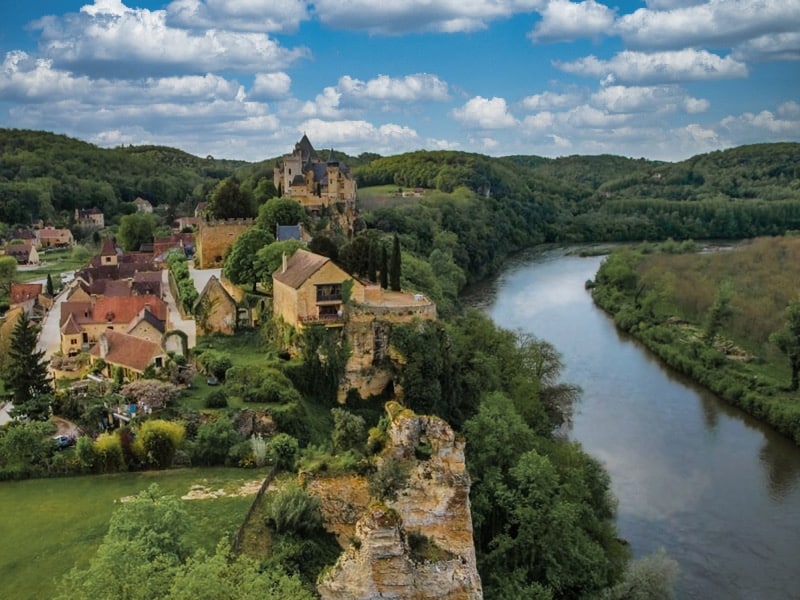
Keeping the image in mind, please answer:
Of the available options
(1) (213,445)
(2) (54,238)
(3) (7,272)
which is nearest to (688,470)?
(1) (213,445)

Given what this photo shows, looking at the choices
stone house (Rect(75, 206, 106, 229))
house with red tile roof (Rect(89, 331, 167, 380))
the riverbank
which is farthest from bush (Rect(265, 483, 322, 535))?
stone house (Rect(75, 206, 106, 229))

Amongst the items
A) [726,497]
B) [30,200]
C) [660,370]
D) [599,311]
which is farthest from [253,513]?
[30,200]

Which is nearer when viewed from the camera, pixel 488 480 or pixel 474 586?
pixel 474 586

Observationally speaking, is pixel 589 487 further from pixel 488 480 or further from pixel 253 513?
pixel 253 513

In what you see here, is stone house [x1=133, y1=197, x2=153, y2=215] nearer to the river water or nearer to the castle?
the castle

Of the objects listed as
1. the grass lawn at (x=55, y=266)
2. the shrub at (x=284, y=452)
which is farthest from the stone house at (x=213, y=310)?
the grass lawn at (x=55, y=266)

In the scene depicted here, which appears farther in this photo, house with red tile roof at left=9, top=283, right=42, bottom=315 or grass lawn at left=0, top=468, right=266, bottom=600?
house with red tile roof at left=9, top=283, right=42, bottom=315
